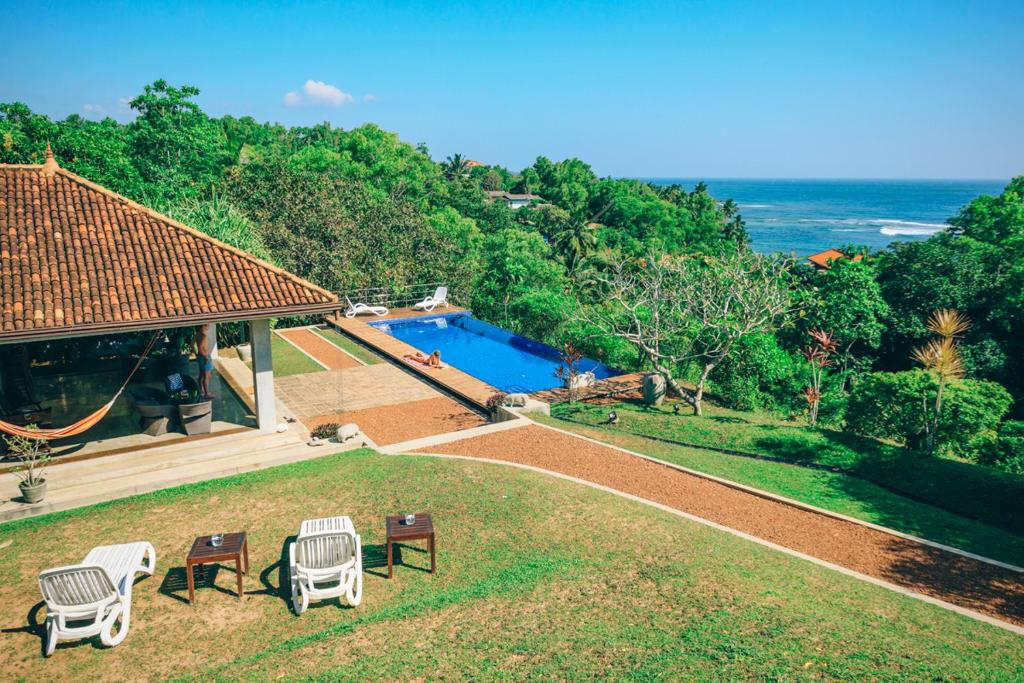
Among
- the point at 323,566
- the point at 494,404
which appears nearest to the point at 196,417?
the point at 323,566

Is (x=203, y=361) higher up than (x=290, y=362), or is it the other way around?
(x=203, y=361)

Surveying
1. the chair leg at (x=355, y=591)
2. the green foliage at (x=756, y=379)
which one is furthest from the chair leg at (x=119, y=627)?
the green foliage at (x=756, y=379)

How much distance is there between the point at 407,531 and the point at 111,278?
7.52m

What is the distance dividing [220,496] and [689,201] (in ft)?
269

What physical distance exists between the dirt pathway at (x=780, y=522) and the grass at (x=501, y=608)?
83 cm

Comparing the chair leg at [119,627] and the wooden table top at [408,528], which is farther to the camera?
the wooden table top at [408,528]

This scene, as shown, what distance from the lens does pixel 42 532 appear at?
341 inches

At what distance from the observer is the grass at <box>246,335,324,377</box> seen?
19594 millimetres

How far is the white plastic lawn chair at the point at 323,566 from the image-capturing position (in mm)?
6895

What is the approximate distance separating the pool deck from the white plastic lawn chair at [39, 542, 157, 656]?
425 inches

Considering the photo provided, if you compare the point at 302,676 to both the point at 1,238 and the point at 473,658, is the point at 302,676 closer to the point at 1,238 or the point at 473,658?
the point at 473,658

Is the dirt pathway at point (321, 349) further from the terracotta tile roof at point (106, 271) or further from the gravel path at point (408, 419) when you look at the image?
the terracotta tile roof at point (106, 271)

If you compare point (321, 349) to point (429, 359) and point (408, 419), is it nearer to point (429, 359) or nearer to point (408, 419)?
point (429, 359)

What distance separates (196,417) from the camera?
1205 centimetres
